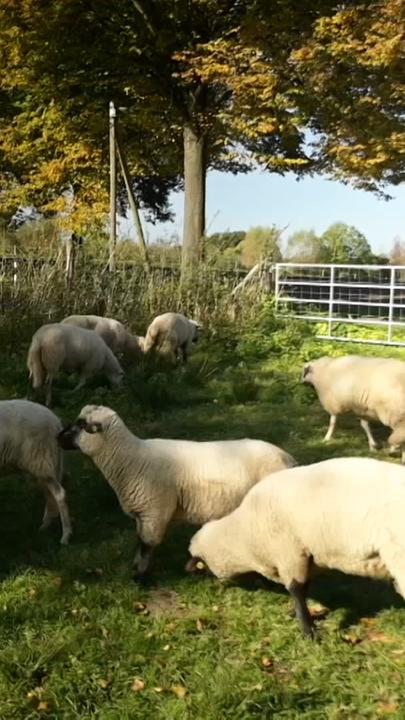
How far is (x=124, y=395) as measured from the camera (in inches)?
392

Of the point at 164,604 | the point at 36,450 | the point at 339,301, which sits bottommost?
the point at 164,604

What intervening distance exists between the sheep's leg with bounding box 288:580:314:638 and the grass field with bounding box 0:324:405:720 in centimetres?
7

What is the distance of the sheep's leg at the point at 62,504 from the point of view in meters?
5.49

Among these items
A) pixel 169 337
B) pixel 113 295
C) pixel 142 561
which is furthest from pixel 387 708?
pixel 113 295

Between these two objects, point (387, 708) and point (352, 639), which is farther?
point (352, 639)

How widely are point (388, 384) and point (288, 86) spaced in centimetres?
1223

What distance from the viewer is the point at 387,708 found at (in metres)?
3.48

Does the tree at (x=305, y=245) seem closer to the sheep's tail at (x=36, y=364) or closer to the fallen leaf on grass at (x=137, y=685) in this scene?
the sheep's tail at (x=36, y=364)

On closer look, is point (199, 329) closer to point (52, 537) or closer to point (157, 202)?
point (52, 537)

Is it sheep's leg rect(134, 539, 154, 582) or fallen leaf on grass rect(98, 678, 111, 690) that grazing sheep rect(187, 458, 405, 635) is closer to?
sheep's leg rect(134, 539, 154, 582)

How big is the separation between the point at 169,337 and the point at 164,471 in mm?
7471

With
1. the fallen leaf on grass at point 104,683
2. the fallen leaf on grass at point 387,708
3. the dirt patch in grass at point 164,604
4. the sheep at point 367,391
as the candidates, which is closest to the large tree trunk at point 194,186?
the sheep at point 367,391

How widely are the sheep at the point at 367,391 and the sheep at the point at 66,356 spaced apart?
314 cm

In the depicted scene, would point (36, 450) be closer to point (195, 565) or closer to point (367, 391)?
point (195, 565)
